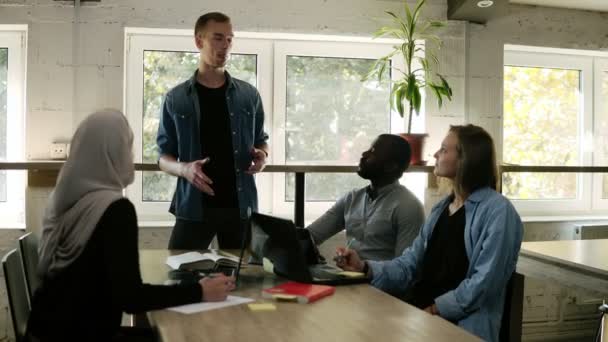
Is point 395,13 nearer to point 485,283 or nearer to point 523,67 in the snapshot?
Answer: point 523,67

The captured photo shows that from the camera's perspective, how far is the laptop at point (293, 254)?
192 cm

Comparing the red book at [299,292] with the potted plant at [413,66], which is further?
the potted plant at [413,66]

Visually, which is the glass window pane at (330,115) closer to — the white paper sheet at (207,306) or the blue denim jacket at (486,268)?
the blue denim jacket at (486,268)

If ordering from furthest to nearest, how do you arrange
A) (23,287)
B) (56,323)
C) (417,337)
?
(23,287)
(56,323)
(417,337)

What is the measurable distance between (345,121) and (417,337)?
110 inches

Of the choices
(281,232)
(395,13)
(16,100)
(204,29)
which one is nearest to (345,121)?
(395,13)

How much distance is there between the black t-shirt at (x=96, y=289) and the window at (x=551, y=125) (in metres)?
3.38

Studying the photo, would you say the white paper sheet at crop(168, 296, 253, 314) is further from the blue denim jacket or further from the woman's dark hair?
the woman's dark hair

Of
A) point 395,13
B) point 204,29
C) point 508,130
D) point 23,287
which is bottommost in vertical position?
point 23,287

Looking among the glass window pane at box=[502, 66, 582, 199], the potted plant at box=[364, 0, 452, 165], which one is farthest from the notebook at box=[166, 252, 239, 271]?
the glass window pane at box=[502, 66, 582, 199]

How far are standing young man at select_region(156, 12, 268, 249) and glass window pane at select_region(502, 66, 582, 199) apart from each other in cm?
227

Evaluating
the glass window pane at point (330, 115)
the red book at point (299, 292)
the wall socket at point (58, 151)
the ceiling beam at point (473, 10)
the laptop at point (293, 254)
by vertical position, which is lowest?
the red book at point (299, 292)

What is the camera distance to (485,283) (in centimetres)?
195

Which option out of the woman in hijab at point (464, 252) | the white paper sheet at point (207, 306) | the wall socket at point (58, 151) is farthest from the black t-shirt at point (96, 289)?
the wall socket at point (58, 151)
